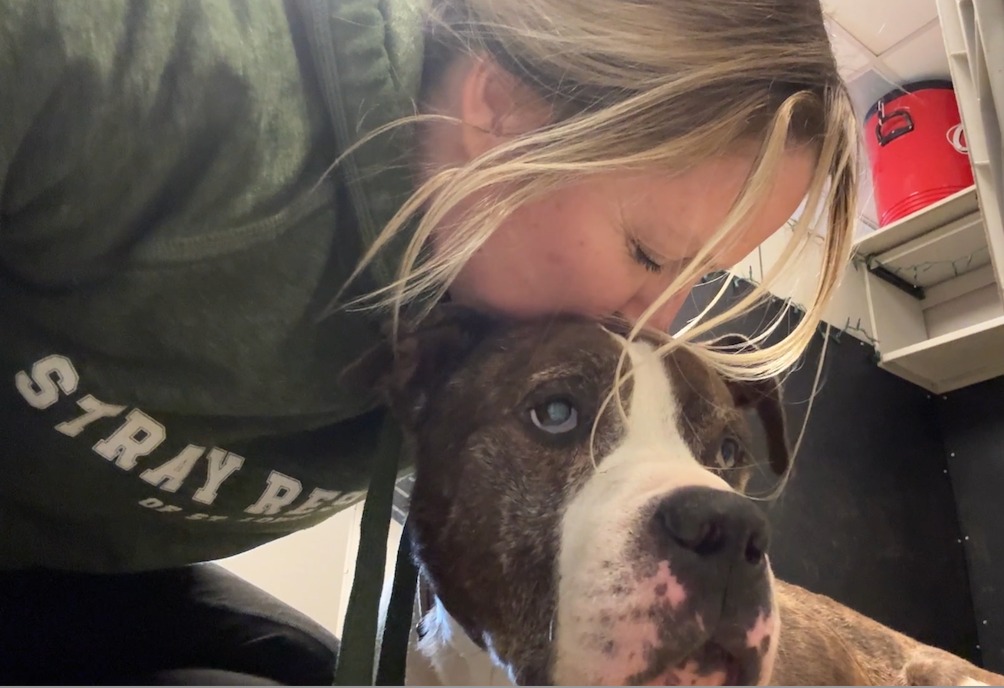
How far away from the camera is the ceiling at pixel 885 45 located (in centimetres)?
256

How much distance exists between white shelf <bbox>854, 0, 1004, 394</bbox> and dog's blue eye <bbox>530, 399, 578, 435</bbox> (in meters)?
1.62

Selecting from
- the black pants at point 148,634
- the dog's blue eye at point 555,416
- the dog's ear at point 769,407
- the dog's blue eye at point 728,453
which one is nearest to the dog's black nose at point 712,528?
the dog's blue eye at point 555,416

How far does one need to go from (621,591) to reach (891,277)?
266cm

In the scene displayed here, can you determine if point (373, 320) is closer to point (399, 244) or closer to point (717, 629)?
point (399, 244)

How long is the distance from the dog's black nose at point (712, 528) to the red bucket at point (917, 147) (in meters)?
2.19

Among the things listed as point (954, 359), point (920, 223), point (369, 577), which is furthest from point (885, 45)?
point (369, 577)

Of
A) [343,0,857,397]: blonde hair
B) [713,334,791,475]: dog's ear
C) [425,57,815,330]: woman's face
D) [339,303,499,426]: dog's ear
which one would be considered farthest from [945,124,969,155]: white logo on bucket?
[339,303,499,426]: dog's ear

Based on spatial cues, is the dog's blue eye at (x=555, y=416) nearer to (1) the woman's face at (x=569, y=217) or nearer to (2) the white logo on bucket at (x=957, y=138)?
(1) the woman's face at (x=569, y=217)

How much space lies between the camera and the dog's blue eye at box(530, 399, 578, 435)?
922 millimetres

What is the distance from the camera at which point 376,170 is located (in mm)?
837

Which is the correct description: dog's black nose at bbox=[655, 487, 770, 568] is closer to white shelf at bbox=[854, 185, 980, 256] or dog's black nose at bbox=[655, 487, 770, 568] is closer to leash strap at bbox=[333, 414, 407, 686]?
leash strap at bbox=[333, 414, 407, 686]

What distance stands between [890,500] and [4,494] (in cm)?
246

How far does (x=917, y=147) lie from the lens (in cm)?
266

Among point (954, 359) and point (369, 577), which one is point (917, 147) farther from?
point (369, 577)
